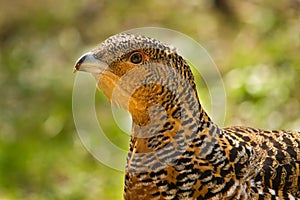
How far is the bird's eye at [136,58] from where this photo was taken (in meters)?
3.79

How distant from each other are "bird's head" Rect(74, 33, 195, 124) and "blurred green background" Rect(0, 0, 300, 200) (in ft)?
8.65

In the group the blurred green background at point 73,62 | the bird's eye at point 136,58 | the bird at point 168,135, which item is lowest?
the bird at point 168,135

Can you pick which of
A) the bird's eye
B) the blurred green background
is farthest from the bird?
the blurred green background

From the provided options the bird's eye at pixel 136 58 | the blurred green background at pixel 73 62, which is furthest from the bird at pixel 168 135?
the blurred green background at pixel 73 62

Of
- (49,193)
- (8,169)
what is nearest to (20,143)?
(8,169)

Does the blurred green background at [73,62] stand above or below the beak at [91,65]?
above

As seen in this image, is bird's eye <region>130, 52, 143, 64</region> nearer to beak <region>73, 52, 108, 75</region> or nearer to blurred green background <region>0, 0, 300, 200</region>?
beak <region>73, 52, 108, 75</region>

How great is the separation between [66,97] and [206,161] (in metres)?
4.61

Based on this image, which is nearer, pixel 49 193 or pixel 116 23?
pixel 49 193

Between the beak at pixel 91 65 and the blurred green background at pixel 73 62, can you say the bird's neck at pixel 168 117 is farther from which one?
the blurred green background at pixel 73 62

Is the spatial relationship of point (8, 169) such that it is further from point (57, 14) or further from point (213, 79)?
point (57, 14)

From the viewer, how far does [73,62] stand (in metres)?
9.16

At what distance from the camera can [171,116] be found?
386 cm

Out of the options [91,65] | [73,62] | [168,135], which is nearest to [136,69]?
[91,65]
